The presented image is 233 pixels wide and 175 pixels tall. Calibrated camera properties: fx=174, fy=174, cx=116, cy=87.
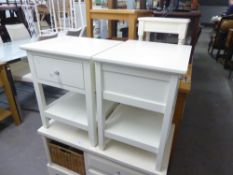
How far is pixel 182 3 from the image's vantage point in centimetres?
245

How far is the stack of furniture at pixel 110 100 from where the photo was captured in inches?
27.7

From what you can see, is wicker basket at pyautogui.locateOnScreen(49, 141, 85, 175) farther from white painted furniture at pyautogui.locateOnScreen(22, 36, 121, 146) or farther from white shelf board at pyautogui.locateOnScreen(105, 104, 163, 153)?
white shelf board at pyautogui.locateOnScreen(105, 104, 163, 153)

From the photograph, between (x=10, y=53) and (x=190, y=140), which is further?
(x=10, y=53)

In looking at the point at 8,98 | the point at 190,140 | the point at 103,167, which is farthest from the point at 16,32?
the point at 190,140

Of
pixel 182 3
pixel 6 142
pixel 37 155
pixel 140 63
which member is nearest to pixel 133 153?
pixel 140 63

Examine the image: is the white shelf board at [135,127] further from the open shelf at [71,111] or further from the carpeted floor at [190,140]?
the carpeted floor at [190,140]

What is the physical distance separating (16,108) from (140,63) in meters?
1.58

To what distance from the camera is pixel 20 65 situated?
210 cm

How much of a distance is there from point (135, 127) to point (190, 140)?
3.05 feet

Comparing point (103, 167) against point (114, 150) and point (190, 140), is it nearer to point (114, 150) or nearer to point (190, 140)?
point (114, 150)

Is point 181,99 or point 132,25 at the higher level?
point 132,25

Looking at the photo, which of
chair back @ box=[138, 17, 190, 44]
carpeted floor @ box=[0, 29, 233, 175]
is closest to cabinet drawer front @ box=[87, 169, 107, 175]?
carpeted floor @ box=[0, 29, 233, 175]

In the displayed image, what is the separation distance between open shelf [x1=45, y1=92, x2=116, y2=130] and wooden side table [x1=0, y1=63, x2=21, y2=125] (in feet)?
2.54

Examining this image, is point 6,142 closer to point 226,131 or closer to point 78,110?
point 78,110
